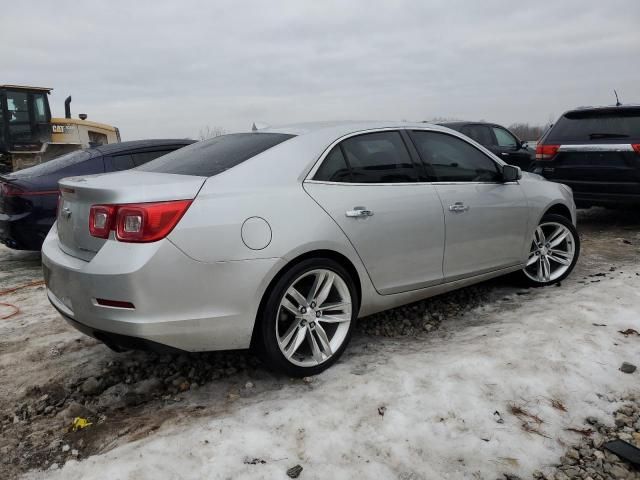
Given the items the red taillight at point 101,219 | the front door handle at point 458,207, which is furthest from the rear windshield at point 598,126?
the red taillight at point 101,219

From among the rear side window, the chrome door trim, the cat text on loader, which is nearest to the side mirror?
the rear side window

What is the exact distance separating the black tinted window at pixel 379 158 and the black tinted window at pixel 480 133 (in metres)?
6.66

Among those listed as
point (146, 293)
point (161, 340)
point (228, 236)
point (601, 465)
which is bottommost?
point (601, 465)

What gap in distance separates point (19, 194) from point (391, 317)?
4239mm

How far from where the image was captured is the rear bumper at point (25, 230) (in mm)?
5664

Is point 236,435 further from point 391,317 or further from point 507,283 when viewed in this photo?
point 507,283

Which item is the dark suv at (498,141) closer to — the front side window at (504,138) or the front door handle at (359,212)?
the front side window at (504,138)

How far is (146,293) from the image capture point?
2.56 meters

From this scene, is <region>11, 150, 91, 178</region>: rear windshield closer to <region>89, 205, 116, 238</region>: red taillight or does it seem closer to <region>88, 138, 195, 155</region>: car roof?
<region>88, 138, 195, 155</region>: car roof

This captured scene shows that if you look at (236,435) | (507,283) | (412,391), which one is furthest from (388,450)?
(507,283)

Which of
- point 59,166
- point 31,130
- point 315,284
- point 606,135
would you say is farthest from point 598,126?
point 31,130

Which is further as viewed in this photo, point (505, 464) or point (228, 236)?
point (228, 236)

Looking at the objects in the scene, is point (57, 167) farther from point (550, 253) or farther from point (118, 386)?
point (550, 253)

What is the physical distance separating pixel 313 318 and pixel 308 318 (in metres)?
0.03
